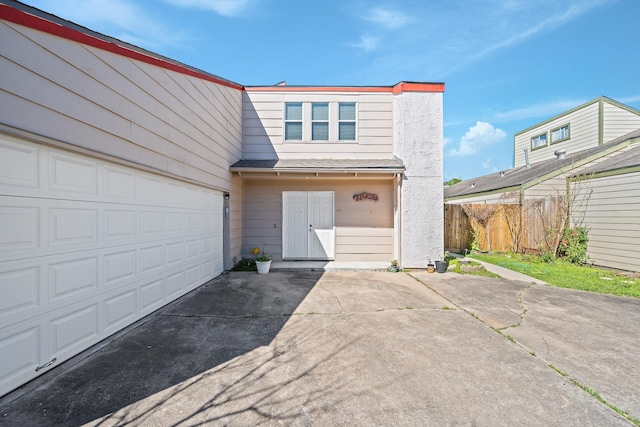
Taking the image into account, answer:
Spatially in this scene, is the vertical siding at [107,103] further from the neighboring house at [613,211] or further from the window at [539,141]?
the window at [539,141]

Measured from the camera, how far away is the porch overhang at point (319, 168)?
687 cm

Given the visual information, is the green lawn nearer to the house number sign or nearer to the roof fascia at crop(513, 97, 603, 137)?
the house number sign

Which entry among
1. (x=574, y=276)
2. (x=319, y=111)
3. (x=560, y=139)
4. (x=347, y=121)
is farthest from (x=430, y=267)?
(x=560, y=139)

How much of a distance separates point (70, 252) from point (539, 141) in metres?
19.8

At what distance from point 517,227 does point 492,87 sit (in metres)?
6.86

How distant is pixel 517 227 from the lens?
934 centimetres

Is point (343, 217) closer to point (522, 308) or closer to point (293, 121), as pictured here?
point (293, 121)

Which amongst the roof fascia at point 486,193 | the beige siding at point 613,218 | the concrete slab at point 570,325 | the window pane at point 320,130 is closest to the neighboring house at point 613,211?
the beige siding at point 613,218

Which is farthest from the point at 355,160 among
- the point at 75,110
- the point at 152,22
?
the point at 75,110

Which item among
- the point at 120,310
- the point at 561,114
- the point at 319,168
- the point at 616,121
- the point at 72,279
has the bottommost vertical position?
the point at 120,310

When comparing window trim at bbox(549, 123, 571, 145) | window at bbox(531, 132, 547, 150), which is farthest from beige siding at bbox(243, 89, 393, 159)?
window at bbox(531, 132, 547, 150)

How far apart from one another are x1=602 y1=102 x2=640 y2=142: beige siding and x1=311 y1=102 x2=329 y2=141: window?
12.9 meters

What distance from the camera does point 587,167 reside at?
8.62 metres

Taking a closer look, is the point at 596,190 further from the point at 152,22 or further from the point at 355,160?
the point at 152,22
